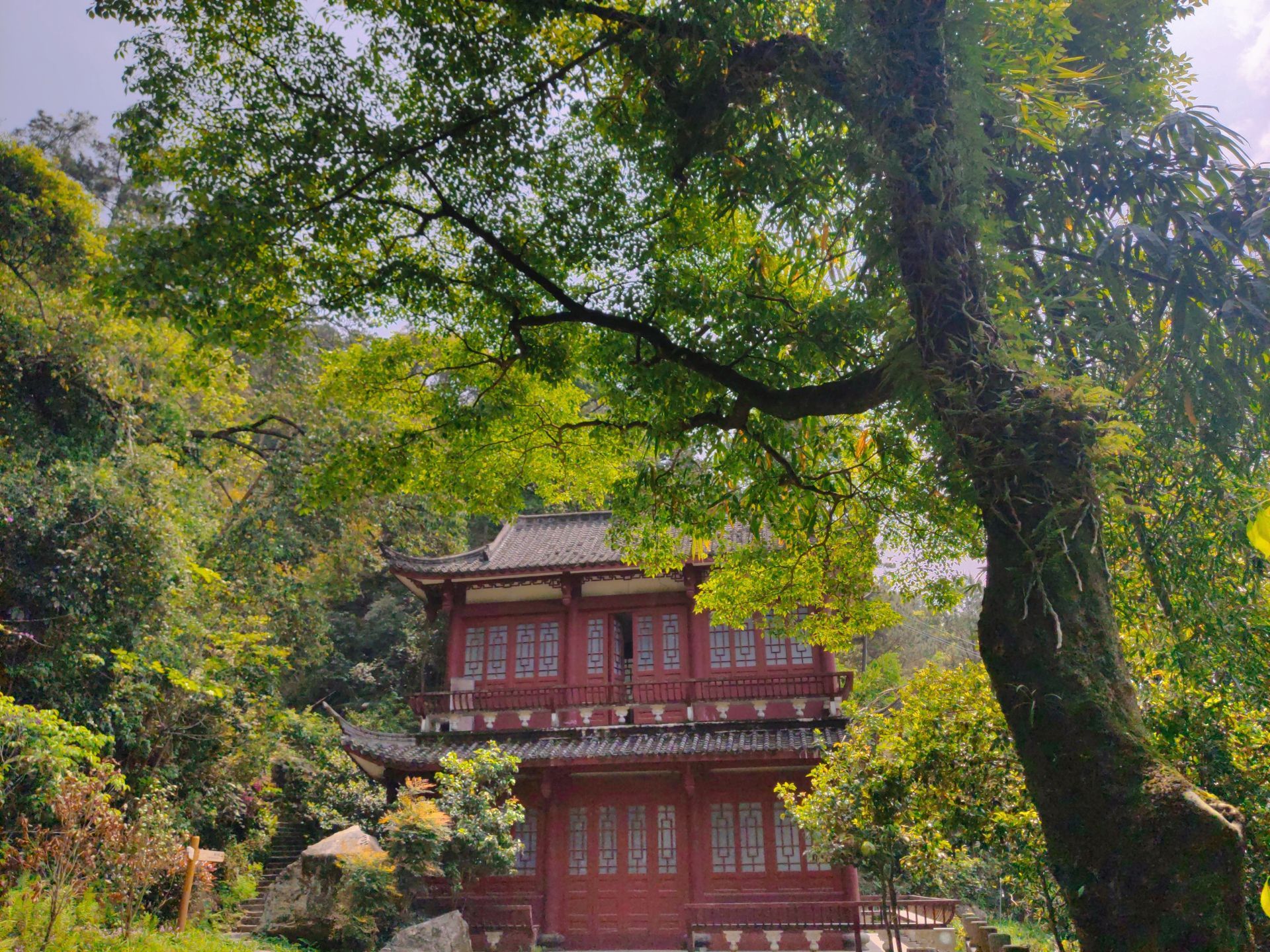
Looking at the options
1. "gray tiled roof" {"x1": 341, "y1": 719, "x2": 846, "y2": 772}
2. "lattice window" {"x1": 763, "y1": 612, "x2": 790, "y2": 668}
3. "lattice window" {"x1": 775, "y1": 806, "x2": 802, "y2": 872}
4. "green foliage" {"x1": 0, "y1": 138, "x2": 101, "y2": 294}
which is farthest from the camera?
"lattice window" {"x1": 763, "y1": 612, "x2": 790, "y2": 668}

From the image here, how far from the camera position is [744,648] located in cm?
1285

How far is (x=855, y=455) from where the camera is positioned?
19.7 ft

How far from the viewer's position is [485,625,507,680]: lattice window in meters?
13.6

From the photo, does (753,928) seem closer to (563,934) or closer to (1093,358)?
(563,934)

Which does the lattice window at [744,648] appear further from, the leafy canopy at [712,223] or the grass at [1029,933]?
the leafy canopy at [712,223]

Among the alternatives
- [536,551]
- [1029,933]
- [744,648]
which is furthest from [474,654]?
[1029,933]

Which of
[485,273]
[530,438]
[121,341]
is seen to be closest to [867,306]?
[485,273]

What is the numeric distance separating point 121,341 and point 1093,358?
1105 centimetres

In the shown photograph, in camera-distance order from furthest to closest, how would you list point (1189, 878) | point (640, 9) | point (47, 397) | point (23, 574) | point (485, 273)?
1. point (47, 397)
2. point (23, 574)
3. point (485, 273)
4. point (640, 9)
5. point (1189, 878)

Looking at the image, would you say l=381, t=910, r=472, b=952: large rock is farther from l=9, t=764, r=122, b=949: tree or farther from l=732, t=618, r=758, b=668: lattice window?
l=732, t=618, r=758, b=668: lattice window

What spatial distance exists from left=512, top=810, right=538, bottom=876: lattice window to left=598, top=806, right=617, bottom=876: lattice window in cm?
94

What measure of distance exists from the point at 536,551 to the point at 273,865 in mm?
7604

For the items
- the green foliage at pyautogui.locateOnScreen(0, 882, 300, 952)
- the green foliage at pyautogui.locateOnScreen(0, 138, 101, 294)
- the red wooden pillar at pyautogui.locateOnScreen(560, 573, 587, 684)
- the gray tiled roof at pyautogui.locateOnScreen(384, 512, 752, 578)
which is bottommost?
the green foliage at pyautogui.locateOnScreen(0, 882, 300, 952)

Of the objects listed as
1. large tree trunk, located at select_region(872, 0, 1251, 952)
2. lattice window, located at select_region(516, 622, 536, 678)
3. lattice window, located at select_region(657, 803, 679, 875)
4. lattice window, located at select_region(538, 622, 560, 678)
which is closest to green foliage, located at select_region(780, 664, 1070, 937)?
large tree trunk, located at select_region(872, 0, 1251, 952)
